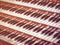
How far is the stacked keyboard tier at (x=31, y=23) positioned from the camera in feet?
7.18

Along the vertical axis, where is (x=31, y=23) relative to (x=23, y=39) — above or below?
above

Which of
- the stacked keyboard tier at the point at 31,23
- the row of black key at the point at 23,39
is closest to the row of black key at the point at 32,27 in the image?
the stacked keyboard tier at the point at 31,23

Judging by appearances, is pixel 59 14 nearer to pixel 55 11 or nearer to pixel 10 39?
pixel 55 11

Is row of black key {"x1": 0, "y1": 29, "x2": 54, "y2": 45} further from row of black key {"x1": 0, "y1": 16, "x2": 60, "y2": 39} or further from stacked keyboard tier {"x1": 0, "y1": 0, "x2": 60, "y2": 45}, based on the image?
row of black key {"x1": 0, "y1": 16, "x2": 60, "y2": 39}

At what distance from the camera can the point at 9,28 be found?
258 cm

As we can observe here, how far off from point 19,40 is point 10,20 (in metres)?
0.50

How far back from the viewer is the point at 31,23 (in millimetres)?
2436

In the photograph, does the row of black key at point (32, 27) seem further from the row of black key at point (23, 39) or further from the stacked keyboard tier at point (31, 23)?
the row of black key at point (23, 39)

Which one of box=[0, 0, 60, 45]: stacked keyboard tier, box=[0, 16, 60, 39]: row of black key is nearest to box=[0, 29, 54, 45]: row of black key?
box=[0, 0, 60, 45]: stacked keyboard tier

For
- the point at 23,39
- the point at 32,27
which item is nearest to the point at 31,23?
the point at 32,27

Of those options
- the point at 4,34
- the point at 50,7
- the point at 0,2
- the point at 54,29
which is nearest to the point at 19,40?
the point at 4,34

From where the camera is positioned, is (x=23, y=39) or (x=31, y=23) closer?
(x=23, y=39)

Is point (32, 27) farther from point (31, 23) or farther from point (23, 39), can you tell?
point (23, 39)

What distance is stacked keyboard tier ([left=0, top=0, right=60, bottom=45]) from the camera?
2188 mm
